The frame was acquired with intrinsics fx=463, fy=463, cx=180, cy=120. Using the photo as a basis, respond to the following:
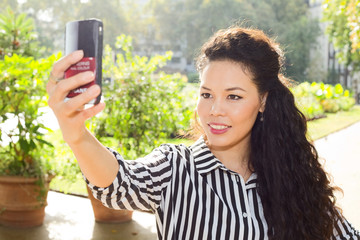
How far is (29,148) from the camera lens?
11.8 feet

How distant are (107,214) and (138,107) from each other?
0.98 meters

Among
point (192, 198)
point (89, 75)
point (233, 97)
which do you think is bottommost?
point (192, 198)

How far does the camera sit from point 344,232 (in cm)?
188

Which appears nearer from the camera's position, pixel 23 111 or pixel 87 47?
pixel 87 47

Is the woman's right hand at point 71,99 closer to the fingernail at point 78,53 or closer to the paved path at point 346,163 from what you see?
the fingernail at point 78,53

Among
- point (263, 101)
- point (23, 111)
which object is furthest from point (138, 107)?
point (263, 101)

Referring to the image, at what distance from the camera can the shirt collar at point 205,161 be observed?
66.2 inches

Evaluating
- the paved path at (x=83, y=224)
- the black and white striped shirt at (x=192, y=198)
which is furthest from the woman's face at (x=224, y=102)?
the paved path at (x=83, y=224)

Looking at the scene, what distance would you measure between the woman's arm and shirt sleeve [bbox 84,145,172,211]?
0.04 metres

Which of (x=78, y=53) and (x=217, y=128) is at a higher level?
(x=78, y=53)

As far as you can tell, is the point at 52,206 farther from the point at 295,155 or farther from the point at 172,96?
the point at 295,155

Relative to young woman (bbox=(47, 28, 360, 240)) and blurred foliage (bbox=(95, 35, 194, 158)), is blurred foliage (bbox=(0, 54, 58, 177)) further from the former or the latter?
young woman (bbox=(47, 28, 360, 240))

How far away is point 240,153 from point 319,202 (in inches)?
14.6

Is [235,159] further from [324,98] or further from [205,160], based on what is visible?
[324,98]
